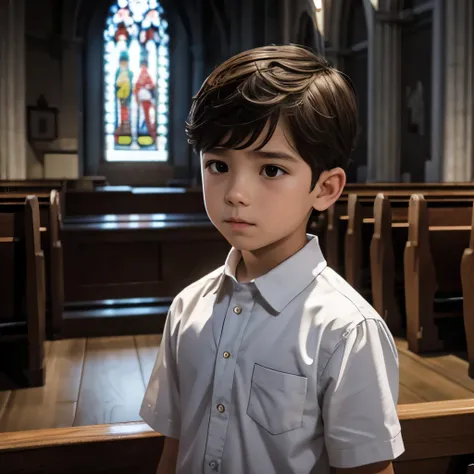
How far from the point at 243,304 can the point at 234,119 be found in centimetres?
30

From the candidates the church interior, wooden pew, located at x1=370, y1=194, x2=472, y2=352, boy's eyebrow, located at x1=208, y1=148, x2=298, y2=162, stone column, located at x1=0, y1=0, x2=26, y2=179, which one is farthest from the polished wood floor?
stone column, located at x1=0, y1=0, x2=26, y2=179

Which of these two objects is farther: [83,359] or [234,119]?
[83,359]

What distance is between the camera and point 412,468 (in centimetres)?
178

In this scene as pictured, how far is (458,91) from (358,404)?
7398 millimetres

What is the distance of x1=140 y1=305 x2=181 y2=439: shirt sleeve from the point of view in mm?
1211

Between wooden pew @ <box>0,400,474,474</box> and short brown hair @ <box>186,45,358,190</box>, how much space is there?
955 mm

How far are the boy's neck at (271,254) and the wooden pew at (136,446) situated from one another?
30.9 inches

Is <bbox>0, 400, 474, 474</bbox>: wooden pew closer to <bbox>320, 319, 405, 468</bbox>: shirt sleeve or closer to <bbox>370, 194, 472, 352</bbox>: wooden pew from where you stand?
<bbox>320, 319, 405, 468</bbox>: shirt sleeve

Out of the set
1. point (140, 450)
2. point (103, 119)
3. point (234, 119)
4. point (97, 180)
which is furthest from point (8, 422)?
point (103, 119)

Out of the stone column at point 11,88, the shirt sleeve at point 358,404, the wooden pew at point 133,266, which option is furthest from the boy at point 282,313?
the stone column at point 11,88

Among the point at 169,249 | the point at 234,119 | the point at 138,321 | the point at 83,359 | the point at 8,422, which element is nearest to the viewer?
the point at 234,119

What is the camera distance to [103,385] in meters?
2.65

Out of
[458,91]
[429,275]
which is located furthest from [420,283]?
[458,91]

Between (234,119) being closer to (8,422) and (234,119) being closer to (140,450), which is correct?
(140,450)
